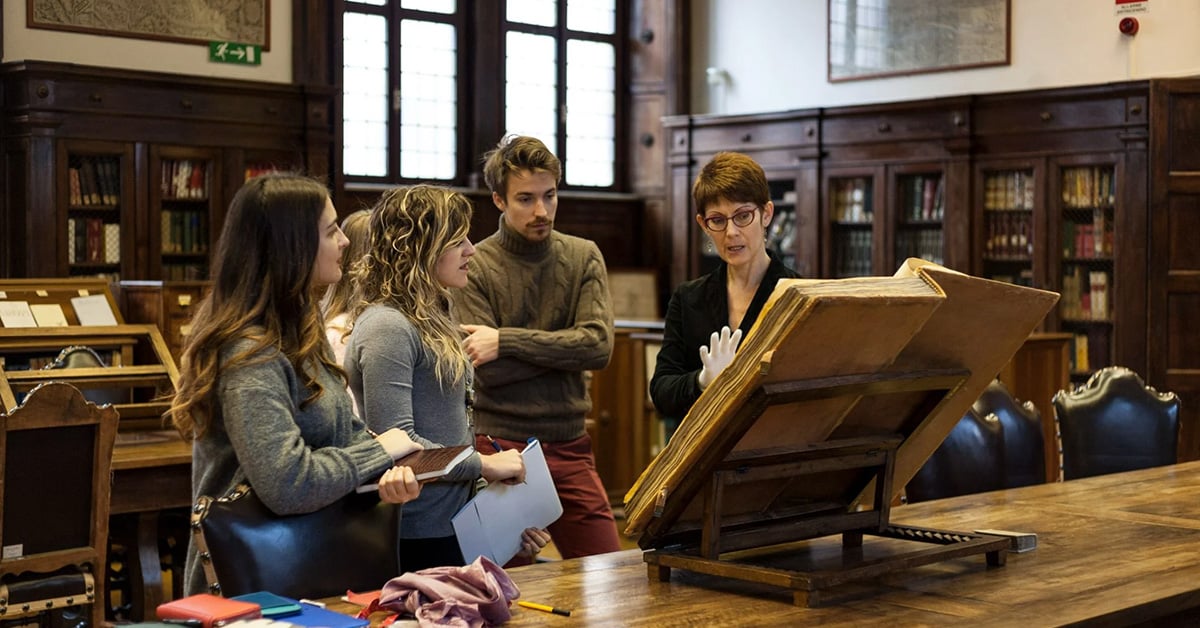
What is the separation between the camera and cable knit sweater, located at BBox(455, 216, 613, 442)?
11.8 ft

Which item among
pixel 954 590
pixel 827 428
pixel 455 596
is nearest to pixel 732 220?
pixel 827 428

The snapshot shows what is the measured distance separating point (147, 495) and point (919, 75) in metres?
7.69

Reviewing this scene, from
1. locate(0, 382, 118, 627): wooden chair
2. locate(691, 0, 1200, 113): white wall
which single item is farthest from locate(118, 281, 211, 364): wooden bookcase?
locate(691, 0, 1200, 113): white wall

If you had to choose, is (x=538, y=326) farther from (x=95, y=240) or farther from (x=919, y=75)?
(x=919, y=75)

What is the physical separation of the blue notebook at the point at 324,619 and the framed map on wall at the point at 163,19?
8247mm

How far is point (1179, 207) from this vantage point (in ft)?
29.1

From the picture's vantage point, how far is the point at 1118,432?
13.8ft

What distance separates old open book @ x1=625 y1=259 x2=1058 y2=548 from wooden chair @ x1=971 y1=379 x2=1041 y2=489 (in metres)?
1.39

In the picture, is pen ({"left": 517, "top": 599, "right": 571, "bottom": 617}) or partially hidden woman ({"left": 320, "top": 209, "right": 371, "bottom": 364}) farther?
partially hidden woman ({"left": 320, "top": 209, "right": 371, "bottom": 364})

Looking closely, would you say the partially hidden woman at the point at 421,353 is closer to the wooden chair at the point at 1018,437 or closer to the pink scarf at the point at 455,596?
the pink scarf at the point at 455,596

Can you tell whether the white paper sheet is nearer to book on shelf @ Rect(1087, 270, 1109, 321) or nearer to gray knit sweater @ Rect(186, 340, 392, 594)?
gray knit sweater @ Rect(186, 340, 392, 594)

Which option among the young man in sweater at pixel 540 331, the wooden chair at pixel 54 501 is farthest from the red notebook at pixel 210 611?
the wooden chair at pixel 54 501

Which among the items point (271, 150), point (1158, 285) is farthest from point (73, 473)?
point (1158, 285)

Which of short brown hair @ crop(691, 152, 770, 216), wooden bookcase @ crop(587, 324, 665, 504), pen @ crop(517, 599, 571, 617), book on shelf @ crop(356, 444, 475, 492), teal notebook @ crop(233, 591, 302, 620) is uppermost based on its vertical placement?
short brown hair @ crop(691, 152, 770, 216)
